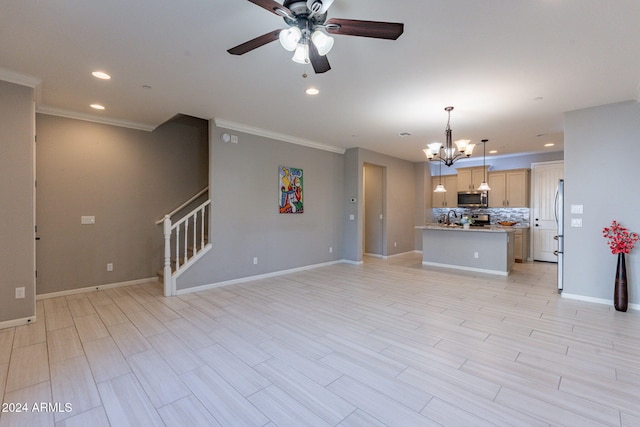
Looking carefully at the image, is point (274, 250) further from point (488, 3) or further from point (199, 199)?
point (488, 3)

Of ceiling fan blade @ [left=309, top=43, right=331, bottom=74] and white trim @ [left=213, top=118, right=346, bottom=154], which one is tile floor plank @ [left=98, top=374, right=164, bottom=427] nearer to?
ceiling fan blade @ [left=309, top=43, right=331, bottom=74]

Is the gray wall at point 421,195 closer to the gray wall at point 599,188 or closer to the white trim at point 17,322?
the gray wall at point 599,188

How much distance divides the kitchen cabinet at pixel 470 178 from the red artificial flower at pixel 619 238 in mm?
4206

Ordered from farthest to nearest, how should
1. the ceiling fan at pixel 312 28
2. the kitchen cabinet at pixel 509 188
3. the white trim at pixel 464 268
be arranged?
the kitchen cabinet at pixel 509 188
the white trim at pixel 464 268
the ceiling fan at pixel 312 28

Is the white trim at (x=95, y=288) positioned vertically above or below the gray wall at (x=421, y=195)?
below

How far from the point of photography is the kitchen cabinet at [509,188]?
7.29 metres

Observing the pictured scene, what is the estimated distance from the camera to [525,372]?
2.25 m

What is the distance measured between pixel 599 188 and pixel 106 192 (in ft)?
24.4

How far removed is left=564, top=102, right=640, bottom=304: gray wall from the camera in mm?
3729

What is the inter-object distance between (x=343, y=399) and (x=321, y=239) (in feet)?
15.1

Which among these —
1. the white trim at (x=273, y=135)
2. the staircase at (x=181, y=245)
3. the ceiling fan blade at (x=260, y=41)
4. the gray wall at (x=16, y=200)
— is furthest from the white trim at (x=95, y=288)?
the ceiling fan blade at (x=260, y=41)

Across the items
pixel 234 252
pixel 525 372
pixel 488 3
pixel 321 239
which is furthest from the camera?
pixel 321 239

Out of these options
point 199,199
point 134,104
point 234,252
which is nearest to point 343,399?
point 234,252

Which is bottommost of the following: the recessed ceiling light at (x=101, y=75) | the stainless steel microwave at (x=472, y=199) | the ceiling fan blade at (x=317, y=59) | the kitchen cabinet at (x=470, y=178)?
the stainless steel microwave at (x=472, y=199)
